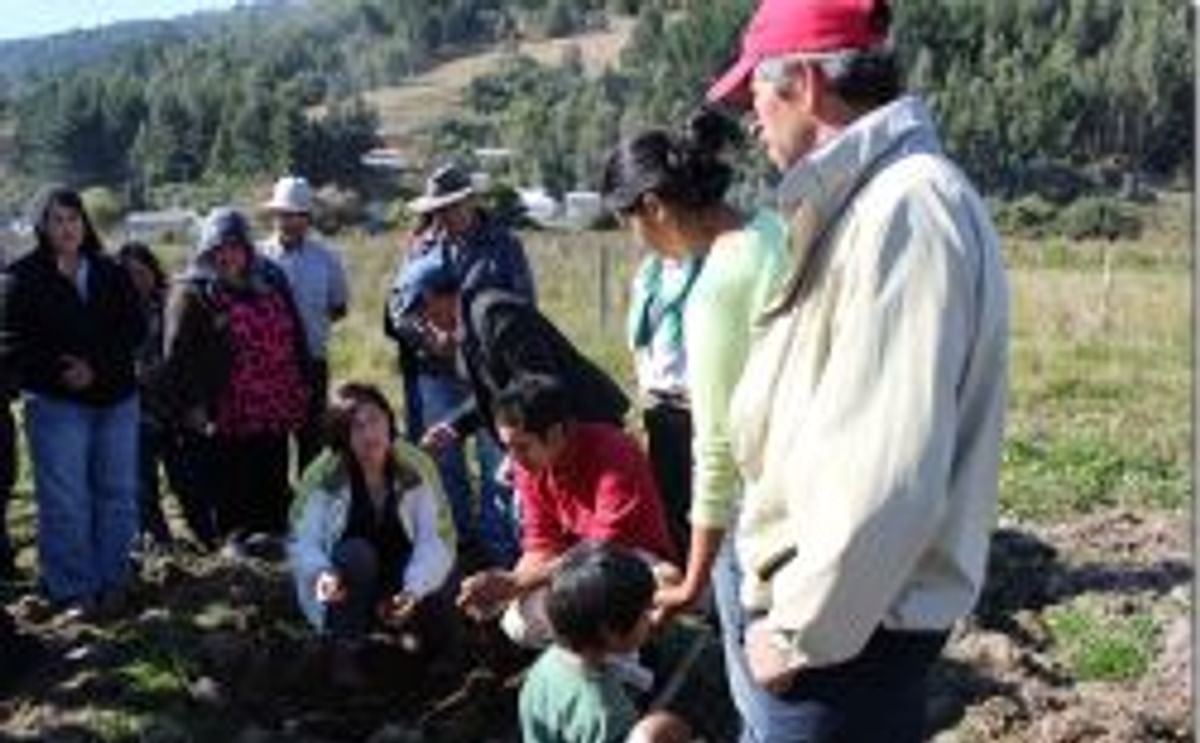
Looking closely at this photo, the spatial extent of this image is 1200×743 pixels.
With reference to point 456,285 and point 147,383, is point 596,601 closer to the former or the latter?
point 456,285

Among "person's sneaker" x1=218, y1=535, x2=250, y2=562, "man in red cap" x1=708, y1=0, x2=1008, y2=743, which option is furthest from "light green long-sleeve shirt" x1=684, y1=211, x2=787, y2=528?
"person's sneaker" x1=218, y1=535, x2=250, y2=562

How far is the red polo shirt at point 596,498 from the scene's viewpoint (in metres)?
5.77

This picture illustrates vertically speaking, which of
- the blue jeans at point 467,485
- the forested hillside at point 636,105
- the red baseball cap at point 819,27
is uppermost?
the red baseball cap at point 819,27

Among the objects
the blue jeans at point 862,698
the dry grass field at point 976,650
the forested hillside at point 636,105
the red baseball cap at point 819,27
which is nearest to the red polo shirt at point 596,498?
the dry grass field at point 976,650

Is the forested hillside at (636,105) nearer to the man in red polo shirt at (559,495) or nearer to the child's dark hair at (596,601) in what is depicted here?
the man in red polo shirt at (559,495)

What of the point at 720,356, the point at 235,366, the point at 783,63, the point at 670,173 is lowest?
the point at 235,366

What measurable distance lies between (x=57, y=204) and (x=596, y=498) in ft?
8.67

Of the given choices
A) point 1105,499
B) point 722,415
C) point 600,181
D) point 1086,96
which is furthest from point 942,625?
point 1086,96

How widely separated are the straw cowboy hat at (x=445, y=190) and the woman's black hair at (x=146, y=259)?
4.59 feet

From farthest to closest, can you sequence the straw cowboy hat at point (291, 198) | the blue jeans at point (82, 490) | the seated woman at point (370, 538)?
the straw cowboy hat at point (291, 198) < the blue jeans at point (82, 490) < the seated woman at point (370, 538)

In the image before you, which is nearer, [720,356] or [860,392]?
[860,392]

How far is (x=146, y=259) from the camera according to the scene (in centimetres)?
905

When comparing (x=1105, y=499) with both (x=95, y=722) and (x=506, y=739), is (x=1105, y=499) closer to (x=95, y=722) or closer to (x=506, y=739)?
(x=506, y=739)

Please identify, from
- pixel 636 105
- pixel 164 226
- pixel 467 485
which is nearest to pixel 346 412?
pixel 467 485
